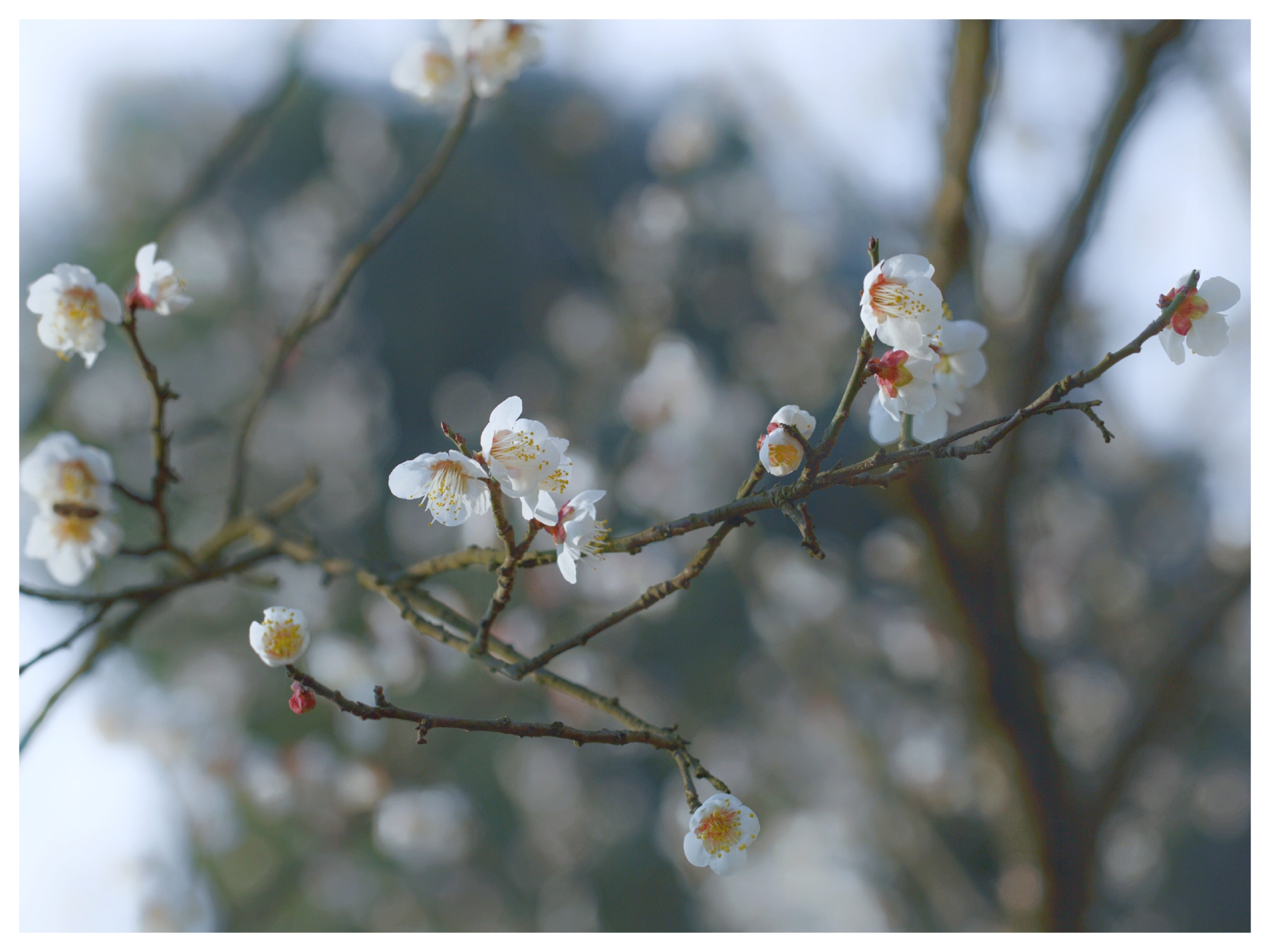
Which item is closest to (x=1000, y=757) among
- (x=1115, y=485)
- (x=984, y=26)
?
(x=984, y=26)

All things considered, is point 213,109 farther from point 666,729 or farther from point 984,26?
point 666,729

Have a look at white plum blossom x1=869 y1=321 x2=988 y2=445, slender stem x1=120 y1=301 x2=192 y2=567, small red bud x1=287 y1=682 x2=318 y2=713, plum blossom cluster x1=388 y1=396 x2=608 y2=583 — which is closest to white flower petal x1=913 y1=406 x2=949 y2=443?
white plum blossom x1=869 y1=321 x2=988 y2=445

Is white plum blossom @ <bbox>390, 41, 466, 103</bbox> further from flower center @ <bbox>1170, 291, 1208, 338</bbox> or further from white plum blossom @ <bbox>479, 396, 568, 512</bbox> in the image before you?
flower center @ <bbox>1170, 291, 1208, 338</bbox>

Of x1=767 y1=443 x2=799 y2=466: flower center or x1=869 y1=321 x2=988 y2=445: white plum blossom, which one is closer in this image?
x1=767 y1=443 x2=799 y2=466: flower center

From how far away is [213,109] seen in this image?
12.6 feet

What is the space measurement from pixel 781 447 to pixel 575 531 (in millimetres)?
198

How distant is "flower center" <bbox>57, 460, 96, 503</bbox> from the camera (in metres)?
0.92

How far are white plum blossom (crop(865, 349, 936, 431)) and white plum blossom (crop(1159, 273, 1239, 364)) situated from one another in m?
0.21

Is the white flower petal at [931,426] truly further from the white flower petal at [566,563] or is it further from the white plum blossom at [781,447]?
the white flower petal at [566,563]

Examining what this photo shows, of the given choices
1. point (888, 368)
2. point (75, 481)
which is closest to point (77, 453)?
point (75, 481)

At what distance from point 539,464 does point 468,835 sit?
3.56 meters

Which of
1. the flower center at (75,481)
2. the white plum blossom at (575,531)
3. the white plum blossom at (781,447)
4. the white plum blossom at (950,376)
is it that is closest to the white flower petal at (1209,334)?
the white plum blossom at (950,376)

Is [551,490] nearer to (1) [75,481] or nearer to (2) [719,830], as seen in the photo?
(2) [719,830]

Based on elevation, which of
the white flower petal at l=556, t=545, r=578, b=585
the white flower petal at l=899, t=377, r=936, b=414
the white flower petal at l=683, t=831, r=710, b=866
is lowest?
the white flower petal at l=683, t=831, r=710, b=866
